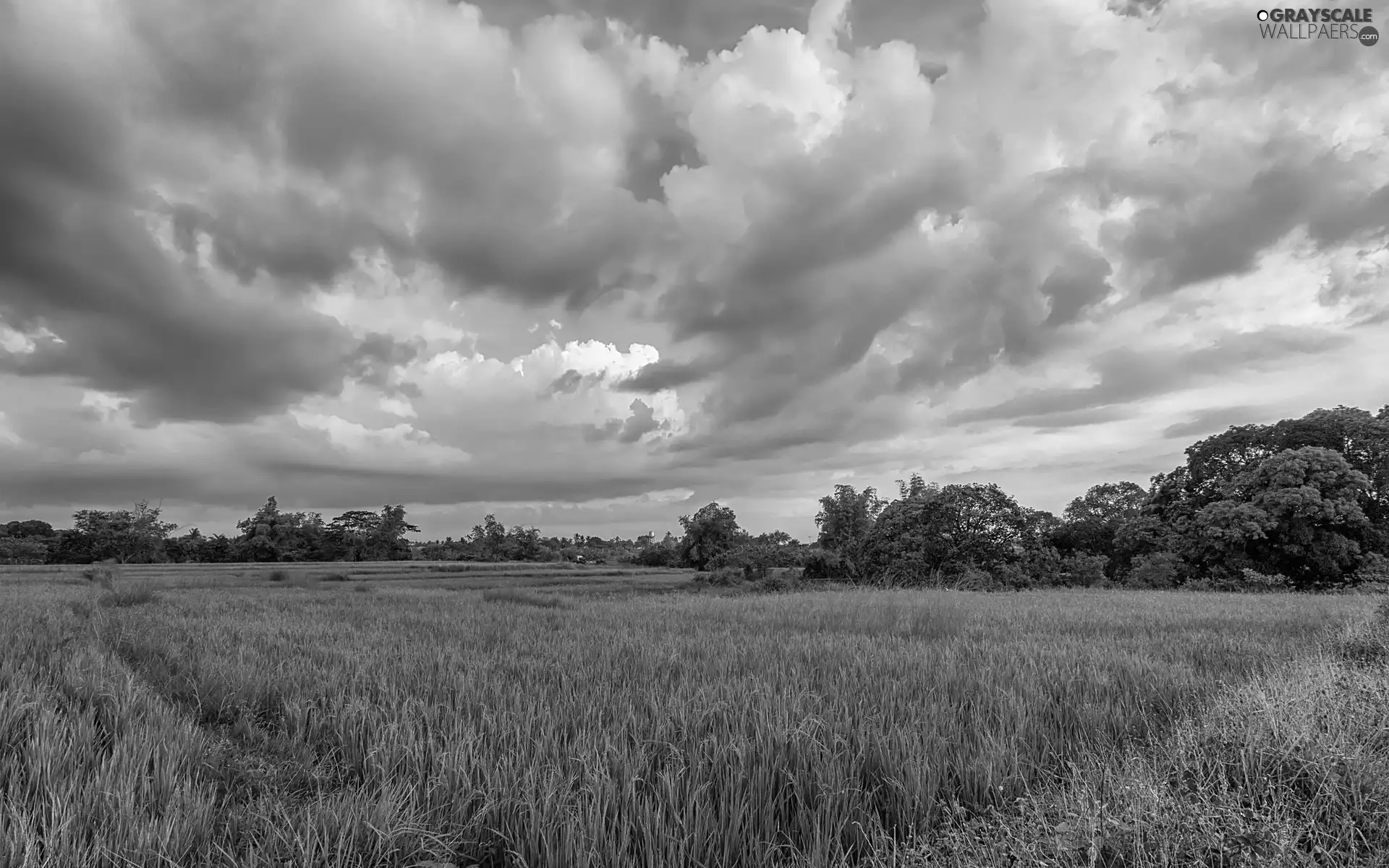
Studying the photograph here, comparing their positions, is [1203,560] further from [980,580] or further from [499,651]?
[499,651]

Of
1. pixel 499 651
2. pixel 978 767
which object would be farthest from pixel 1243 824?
pixel 499 651

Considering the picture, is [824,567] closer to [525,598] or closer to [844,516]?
[844,516]

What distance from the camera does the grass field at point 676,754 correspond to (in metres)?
2.64

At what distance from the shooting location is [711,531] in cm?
5862

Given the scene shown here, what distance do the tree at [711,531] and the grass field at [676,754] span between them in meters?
50.1

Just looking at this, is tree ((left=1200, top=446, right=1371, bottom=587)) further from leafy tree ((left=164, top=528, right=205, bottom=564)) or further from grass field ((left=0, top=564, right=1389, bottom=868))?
leafy tree ((left=164, top=528, right=205, bottom=564))

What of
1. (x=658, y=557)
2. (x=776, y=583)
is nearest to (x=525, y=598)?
(x=776, y=583)

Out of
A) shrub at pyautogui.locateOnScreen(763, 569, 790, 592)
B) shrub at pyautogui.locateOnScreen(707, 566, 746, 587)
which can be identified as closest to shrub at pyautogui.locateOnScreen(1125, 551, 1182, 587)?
shrub at pyautogui.locateOnScreen(763, 569, 790, 592)

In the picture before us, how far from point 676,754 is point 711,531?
5556 centimetres

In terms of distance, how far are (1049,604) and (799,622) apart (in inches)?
360

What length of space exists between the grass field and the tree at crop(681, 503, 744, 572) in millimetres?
50058

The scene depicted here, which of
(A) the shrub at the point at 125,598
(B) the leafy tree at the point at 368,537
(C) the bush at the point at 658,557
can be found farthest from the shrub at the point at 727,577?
(B) the leafy tree at the point at 368,537

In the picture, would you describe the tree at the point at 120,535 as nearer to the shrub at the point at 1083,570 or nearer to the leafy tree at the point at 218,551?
the leafy tree at the point at 218,551

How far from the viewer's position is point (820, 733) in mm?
4125
